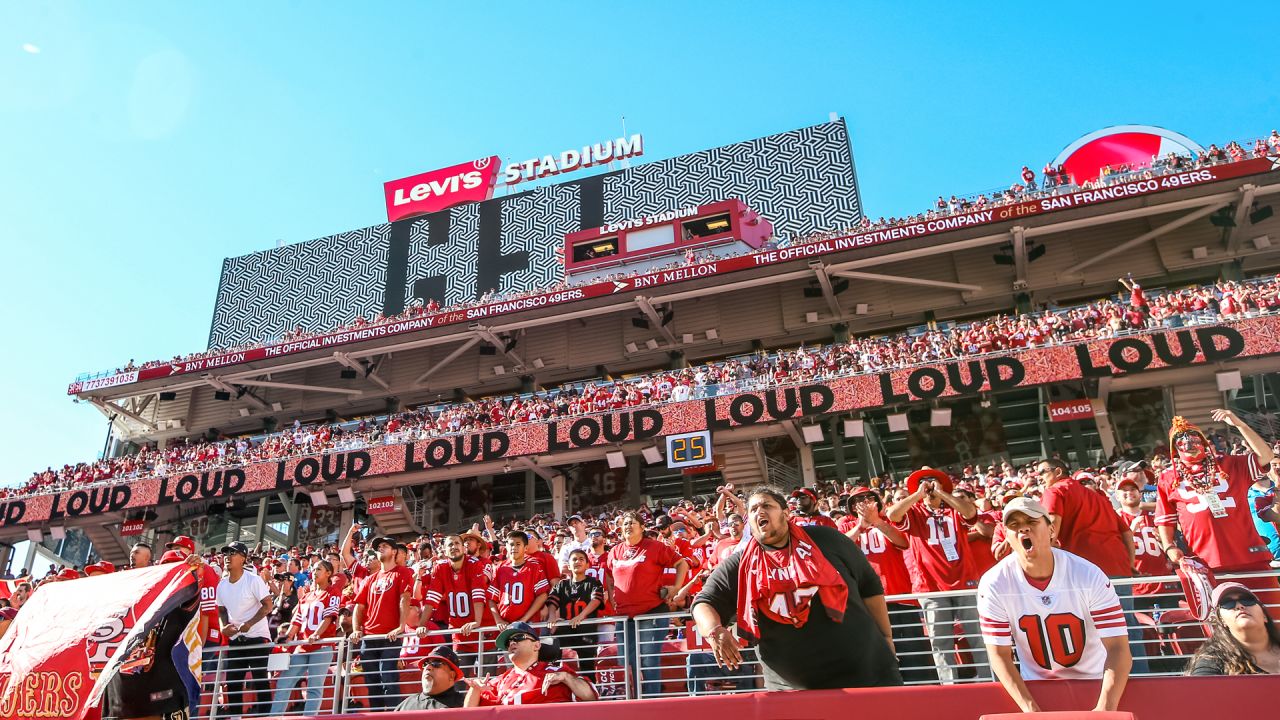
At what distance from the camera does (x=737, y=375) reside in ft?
64.4

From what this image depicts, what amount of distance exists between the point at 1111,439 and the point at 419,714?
683 inches

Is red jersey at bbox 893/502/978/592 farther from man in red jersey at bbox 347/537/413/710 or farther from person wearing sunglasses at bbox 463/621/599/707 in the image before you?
man in red jersey at bbox 347/537/413/710

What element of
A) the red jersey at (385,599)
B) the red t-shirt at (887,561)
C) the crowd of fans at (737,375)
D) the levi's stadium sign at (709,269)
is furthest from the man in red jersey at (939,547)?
the levi's stadium sign at (709,269)

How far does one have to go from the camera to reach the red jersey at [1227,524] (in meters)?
6.29

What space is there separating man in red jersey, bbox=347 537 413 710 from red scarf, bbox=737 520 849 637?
4416 mm

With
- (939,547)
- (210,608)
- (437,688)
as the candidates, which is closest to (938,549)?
(939,547)

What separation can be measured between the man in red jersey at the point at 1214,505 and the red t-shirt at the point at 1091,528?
943 mm

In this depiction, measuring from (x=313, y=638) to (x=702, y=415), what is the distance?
464 inches

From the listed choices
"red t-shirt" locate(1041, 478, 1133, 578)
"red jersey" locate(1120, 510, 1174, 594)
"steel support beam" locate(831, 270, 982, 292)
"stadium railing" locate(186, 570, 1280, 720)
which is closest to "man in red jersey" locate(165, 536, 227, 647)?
"stadium railing" locate(186, 570, 1280, 720)

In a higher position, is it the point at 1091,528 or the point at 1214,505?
the point at 1214,505

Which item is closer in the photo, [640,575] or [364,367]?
[640,575]

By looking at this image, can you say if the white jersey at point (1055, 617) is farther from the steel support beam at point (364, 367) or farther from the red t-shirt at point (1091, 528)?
the steel support beam at point (364, 367)

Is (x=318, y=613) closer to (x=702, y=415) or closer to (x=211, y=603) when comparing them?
(x=211, y=603)

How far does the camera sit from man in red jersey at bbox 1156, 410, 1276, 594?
628 cm
